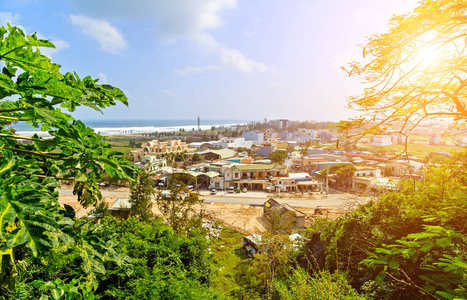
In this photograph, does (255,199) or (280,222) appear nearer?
(280,222)

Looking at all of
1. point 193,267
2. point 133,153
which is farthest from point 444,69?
point 133,153

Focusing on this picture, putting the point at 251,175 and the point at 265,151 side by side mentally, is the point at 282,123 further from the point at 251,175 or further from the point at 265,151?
the point at 251,175

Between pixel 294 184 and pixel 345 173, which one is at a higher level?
pixel 345 173

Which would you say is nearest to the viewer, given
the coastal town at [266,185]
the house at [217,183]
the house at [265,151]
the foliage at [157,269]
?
the foliage at [157,269]

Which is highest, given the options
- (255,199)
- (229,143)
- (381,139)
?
(381,139)

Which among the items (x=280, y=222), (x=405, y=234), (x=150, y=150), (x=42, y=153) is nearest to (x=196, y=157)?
(x=150, y=150)

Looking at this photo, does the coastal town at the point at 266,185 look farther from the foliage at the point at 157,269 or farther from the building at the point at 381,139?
the foliage at the point at 157,269

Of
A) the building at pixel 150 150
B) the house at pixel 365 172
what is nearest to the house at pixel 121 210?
the building at pixel 150 150
